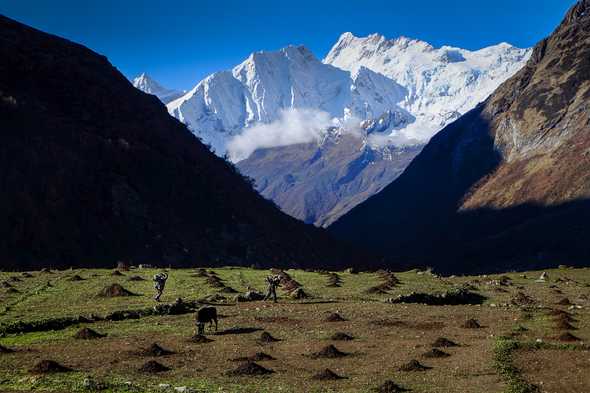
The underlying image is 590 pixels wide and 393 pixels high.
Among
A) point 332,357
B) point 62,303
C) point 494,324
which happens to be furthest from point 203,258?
point 332,357

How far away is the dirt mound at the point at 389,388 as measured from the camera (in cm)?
2852

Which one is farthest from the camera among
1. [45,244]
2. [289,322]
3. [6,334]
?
[45,244]

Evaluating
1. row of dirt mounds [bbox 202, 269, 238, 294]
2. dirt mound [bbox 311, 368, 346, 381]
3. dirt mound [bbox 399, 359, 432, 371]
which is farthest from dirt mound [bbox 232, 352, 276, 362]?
row of dirt mounds [bbox 202, 269, 238, 294]

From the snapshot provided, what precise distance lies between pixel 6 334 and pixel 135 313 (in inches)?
357

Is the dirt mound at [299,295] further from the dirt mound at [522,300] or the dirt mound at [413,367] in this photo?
the dirt mound at [413,367]

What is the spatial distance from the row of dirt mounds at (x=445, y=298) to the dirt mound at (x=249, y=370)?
94.9 feet

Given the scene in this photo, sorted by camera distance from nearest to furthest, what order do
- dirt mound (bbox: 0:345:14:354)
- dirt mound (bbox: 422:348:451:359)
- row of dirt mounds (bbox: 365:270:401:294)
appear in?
dirt mound (bbox: 0:345:14:354)
dirt mound (bbox: 422:348:451:359)
row of dirt mounds (bbox: 365:270:401:294)

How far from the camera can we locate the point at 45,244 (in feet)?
374

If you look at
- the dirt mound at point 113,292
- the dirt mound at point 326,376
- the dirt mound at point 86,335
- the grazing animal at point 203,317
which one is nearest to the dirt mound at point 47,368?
the dirt mound at point 86,335

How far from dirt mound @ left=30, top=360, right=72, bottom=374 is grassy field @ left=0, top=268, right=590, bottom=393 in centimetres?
25

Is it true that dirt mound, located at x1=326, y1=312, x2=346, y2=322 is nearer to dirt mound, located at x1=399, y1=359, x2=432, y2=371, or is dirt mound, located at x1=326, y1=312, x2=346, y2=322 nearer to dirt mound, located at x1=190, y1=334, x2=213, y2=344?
dirt mound, located at x1=190, y1=334, x2=213, y2=344

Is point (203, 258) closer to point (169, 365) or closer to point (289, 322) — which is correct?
point (289, 322)

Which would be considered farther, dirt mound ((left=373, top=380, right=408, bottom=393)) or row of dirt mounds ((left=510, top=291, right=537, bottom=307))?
row of dirt mounds ((left=510, top=291, right=537, bottom=307))

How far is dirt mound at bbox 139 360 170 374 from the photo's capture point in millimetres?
32062
